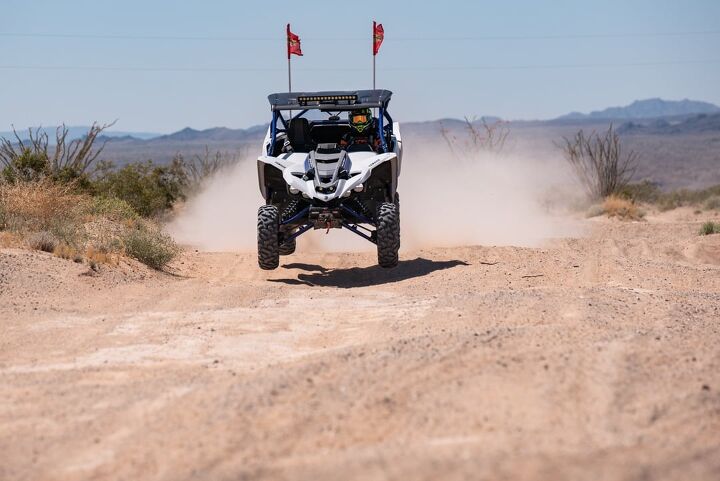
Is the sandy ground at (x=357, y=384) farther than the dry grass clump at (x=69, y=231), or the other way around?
the dry grass clump at (x=69, y=231)

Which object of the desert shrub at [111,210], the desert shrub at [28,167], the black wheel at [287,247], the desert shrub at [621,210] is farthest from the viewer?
the desert shrub at [621,210]

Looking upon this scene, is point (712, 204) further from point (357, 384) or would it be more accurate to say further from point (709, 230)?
point (357, 384)

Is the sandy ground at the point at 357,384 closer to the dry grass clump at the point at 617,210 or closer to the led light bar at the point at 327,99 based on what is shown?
the led light bar at the point at 327,99

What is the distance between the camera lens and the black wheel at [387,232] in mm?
13391

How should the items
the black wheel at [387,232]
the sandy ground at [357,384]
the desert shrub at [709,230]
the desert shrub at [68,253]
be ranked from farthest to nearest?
the desert shrub at [709,230]
the black wheel at [387,232]
the desert shrub at [68,253]
the sandy ground at [357,384]

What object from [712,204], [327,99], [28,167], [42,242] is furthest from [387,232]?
[712,204]

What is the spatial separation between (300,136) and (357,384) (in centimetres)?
890

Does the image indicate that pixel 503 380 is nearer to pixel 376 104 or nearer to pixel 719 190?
pixel 376 104

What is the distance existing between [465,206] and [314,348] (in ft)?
47.8

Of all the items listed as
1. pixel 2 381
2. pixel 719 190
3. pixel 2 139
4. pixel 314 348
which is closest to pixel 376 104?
pixel 314 348

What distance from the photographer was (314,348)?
8.34 metres

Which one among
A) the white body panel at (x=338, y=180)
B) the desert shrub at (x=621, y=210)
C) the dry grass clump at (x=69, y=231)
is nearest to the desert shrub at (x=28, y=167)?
the dry grass clump at (x=69, y=231)

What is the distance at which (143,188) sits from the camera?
23.9 meters

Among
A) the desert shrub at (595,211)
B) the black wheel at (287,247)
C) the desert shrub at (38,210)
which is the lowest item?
the desert shrub at (595,211)
